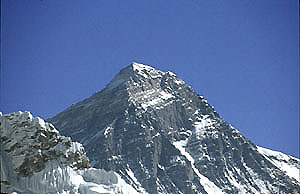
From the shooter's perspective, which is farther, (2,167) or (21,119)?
(21,119)

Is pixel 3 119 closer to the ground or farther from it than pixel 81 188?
farther from it

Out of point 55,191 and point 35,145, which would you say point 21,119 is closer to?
point 35,145

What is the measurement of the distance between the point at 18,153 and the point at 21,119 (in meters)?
6.68

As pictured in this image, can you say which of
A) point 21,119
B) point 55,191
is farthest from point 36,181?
point 21,119

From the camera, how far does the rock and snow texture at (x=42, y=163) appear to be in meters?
127

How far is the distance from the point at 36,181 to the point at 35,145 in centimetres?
670

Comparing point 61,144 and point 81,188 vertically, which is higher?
point 61,144

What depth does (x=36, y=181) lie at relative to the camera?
127688 millimetres

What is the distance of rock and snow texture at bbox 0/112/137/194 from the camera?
127 meters

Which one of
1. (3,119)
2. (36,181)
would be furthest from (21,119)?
(36,181)

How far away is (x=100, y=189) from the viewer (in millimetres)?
129125

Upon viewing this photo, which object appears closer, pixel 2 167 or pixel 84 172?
pixel 2 167

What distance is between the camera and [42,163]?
429ft

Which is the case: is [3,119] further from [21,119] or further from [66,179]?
[66,179]
